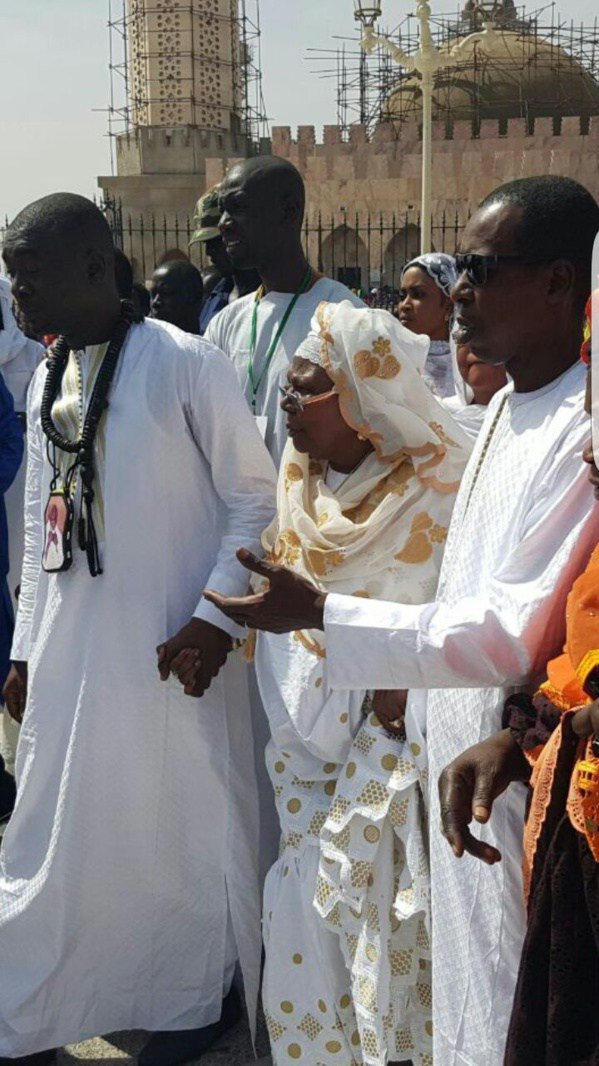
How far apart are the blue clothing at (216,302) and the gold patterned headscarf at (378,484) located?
3.49 metres

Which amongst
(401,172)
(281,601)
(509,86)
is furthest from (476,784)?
(509,86)

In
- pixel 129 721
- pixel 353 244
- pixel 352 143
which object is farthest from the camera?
pixel 353 244

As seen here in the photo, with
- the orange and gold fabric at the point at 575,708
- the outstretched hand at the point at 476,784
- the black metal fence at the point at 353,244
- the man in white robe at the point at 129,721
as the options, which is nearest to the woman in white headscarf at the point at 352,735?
the man in white robe at the point at 129,721

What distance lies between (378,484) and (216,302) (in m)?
3.80

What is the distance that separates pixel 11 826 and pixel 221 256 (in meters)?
3.81

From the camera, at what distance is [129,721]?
2992mm

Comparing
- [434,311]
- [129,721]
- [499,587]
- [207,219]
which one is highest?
[207,219]

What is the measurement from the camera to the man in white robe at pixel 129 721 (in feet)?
9.75

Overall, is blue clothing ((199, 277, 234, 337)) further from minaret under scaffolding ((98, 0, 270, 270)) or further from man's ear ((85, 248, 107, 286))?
minaret under scaffolding ((98, 0, 270, 270))

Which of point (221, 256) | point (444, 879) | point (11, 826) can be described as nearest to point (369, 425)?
point (444, 879)

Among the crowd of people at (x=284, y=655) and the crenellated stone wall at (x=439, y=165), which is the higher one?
the crenellated stone wall at (x=439, y=165)

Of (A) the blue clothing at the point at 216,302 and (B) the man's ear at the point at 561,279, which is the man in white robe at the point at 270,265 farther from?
(A) the blue clothing at the point at 216,302

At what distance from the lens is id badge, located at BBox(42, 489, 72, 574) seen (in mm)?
2982

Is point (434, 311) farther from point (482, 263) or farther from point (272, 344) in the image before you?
point (482, 263)
